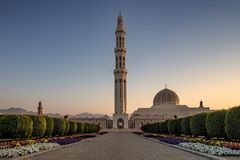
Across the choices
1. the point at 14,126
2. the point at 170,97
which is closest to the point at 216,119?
the point at 14,126

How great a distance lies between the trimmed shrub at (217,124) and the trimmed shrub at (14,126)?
14.2 m

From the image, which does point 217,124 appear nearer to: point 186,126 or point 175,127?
point 186,126

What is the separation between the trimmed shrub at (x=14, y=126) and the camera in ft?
85.3

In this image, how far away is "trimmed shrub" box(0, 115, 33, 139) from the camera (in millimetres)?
26000

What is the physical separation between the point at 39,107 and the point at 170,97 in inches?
2115

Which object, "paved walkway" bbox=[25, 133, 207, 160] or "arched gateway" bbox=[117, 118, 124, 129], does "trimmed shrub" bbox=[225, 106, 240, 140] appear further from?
"arched gateway" bbox=[117, 118, 124, 129]

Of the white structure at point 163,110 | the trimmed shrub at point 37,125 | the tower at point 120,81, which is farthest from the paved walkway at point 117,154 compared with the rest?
the white structure at point 163,110

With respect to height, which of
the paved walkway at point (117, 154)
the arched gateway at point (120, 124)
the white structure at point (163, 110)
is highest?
the white structure at point (163, 110)

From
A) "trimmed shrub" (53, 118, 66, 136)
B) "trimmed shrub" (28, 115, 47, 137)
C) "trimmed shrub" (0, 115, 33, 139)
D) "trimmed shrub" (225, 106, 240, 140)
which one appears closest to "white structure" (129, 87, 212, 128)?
"trimmed shrub" (53, 118, 66, 136)

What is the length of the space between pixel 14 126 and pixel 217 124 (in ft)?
49.8

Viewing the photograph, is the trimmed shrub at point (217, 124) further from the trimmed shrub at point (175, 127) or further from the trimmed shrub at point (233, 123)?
the trimmed shrub at point (175, 127)

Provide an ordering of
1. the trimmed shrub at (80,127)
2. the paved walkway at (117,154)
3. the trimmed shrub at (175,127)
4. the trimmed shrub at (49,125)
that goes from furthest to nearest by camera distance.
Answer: the trimmed shrub at (80,127) → the trimmed shrub at (175,127) → the trimmed shrub at (49,125) → the paved walkway at (117,154)

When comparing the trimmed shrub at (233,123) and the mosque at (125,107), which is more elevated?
the mosque at (125,107)

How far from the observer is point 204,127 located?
104ft
